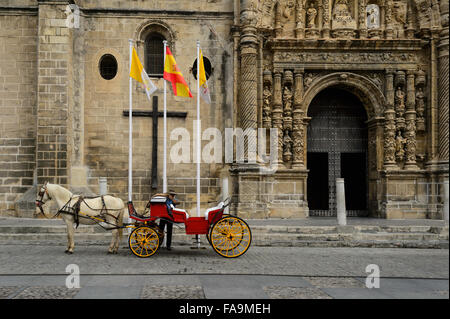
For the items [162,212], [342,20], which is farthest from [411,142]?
[162,212]

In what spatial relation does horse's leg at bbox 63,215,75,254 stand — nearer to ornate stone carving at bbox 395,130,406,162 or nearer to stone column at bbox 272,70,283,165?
stone column at bbox 272,70,283,165

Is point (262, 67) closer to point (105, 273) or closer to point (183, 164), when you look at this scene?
point (183, 164)

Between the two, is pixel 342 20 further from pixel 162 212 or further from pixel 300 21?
pixel 162 212

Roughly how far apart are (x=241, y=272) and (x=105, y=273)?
7.48 ft

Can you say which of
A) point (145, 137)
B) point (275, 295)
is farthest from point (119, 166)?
point (275, 295)

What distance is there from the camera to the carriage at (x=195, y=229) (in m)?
9.47

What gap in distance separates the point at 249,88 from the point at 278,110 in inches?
55.6

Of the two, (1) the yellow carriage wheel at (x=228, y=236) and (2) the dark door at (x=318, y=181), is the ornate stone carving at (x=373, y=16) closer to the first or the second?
(2) the dark door at (x=318, y=181)

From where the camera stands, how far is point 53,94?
16.0 metres

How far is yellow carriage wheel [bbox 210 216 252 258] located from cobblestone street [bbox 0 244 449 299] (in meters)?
0.26

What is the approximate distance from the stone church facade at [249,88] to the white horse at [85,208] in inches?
251

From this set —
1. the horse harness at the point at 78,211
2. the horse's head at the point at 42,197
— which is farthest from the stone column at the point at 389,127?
the horse's head at the point at 42,197

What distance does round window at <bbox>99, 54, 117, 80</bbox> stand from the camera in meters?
17.4

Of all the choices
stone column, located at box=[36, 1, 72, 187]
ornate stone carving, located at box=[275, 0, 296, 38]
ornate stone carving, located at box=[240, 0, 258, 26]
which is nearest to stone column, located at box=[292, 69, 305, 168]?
ornate stone carving, located at box=[275, 0, 296, 38]
